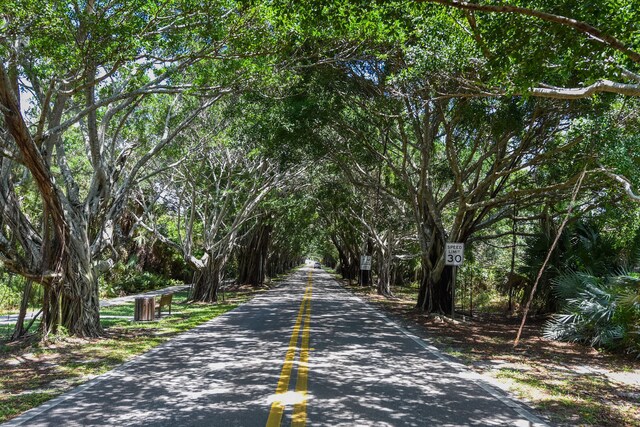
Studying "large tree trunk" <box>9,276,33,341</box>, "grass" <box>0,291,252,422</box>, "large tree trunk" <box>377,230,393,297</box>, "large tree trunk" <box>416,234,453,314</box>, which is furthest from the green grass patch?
"large tree trunk" <box>377,230,393,297</box>

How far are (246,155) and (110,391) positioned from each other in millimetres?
17694

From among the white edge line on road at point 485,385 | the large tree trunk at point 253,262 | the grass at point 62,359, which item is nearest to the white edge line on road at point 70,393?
the grass at point 62,359

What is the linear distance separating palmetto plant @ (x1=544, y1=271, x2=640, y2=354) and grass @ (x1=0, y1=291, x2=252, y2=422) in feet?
32.8

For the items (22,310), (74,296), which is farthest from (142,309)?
(22,310)

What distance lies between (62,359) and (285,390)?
16.7 feet

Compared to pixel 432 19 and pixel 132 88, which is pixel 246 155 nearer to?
pixel 132 88

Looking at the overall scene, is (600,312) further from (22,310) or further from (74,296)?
(22,310)

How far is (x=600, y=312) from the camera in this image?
479 inches

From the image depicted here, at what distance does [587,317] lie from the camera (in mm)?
12680

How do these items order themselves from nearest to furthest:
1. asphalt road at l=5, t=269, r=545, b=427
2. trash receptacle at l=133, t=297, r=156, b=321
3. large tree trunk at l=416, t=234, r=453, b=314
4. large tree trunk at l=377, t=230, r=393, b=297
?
asphalt road at l=5, t=269, r=545, b=427
trash receptacle at l=133, t=297, r=156, b=321
large tree trunk at l=416, t=234, r=453, b=314
large tree trunk at l=377, t=230, r=393, b=297

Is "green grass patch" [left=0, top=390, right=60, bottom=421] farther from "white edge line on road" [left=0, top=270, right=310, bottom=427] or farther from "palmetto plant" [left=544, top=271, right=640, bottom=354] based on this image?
"palmetto plant" [left=544, top=271, right=640, bottom=354]

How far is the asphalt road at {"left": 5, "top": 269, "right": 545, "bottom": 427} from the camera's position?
615 cm

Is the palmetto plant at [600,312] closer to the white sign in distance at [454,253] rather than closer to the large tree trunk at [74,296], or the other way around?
the white sign in distance at [454,253]

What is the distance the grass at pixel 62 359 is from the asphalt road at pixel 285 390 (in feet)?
1.22
